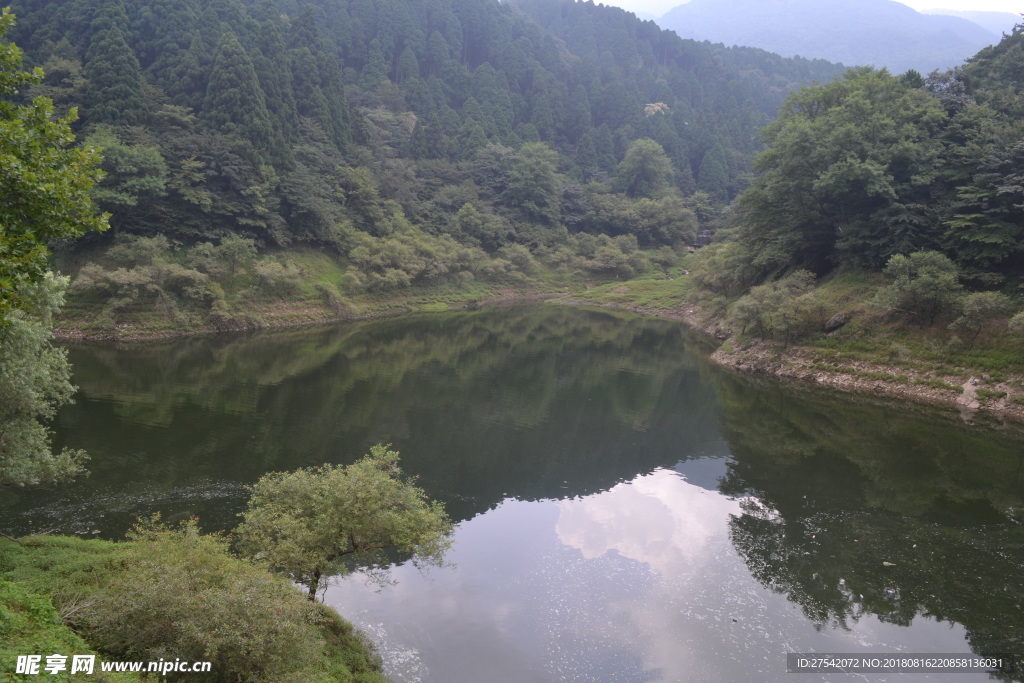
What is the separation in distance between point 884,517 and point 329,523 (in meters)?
17.1

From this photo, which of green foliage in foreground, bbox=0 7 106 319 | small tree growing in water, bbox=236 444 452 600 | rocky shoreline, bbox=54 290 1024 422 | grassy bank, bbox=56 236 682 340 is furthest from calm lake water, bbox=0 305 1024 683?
green foliage in foreground, bbox=0 7 106 319

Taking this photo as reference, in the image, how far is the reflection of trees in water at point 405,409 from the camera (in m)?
22.7

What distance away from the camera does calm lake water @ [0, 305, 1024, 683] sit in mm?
13625

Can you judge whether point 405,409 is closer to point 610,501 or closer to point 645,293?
point 610,501

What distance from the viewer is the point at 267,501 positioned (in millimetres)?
13266

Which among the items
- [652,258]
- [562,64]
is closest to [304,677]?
[652,258]

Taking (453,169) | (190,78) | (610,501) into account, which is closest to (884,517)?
(610,501)

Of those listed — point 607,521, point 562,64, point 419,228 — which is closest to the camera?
point 607,521

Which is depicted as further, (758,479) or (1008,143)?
(1008,143)

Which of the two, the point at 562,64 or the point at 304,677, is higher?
the point at 562,64

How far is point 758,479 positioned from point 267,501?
701 inches

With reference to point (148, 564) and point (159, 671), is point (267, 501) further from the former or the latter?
point (159, 671)

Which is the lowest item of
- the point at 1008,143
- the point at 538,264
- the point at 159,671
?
the point at 538,264

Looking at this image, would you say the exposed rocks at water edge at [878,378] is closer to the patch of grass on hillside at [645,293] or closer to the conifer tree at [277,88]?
the patch of grass on hillside at [645,293]
